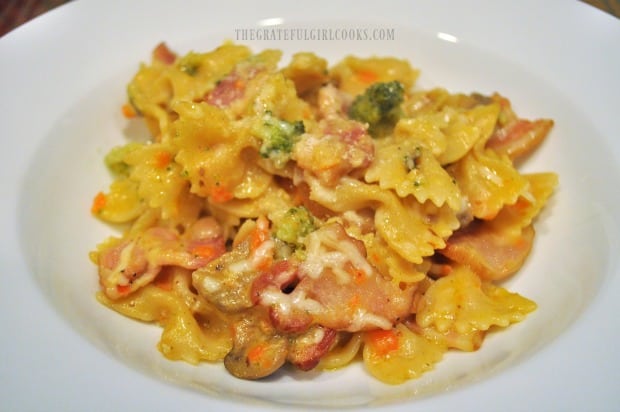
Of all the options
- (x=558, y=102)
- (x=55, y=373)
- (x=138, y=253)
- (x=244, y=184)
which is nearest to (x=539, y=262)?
(x=558, y=102)

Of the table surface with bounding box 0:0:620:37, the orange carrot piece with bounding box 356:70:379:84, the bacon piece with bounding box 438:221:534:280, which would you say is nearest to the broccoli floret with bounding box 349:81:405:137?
the orange carrot piece with bounding box 356:70:379:84

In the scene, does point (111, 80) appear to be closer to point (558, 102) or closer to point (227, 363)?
point (227, 363)

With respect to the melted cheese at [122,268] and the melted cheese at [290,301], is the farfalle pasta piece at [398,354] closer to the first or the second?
A: the melted cheese at [290,301]

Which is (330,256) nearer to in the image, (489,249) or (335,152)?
(335,152)

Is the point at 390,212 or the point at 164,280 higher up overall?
the point at 390,212

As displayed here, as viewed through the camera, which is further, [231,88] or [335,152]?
[231,88]

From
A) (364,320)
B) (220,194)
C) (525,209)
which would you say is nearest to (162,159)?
(220,194)
